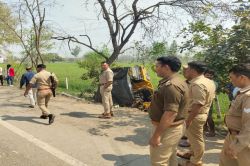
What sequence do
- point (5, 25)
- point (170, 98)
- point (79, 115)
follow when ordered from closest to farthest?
point (170, 98)
point (79, 115)
point (5, 25)

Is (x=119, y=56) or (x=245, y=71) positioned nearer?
(x=245, y=71)

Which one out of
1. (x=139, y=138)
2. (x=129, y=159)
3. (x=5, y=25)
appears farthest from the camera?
(x=5, y=25)

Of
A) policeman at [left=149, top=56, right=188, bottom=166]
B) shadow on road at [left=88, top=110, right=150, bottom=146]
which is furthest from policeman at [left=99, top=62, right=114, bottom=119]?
policeman at [left=149, top=56, right=188, bottom=166]

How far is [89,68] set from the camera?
18.5 metres

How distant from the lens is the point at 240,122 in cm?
375

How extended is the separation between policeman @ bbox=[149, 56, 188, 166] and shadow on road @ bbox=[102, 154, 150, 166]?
170 centimetres

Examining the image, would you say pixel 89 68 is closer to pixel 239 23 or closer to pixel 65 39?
pixel 65 39

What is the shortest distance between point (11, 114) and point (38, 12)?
893cm

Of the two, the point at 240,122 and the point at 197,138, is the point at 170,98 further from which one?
the point at 197,138

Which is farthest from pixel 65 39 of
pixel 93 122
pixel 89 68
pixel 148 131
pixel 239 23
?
pixel 239 23

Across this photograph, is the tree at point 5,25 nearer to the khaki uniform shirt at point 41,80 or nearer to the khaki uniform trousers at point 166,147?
the khaki uniform shirt at point 41,80

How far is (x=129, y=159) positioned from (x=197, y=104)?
5.69 feet

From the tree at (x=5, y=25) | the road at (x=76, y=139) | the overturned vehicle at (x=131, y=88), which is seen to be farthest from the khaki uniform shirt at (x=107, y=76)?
the tree at (x=5, y=25)

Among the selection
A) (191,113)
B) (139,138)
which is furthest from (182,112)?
(139,138)
